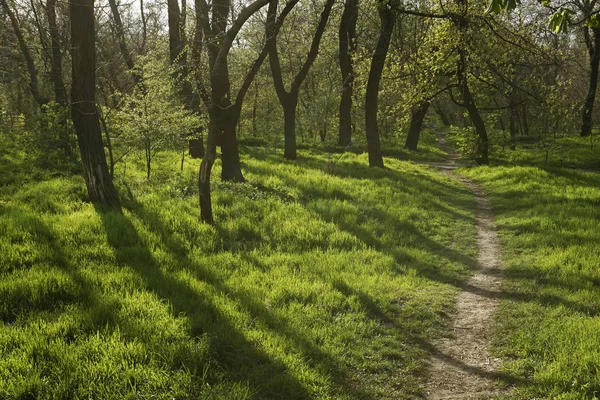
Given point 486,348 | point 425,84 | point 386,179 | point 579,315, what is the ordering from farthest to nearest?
point 425,84 → point 386,179 → point 579,315 → point 486,348

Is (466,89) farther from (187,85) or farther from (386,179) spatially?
(187,85)

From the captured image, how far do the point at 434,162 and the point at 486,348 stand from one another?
736 inches

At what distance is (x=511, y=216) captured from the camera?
10.6 metres

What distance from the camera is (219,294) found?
5562 millimetres

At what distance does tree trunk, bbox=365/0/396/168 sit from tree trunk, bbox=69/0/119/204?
814cm

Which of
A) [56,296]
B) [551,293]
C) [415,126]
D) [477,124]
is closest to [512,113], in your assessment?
[415,126]

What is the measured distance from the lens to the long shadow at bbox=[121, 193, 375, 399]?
13.5ft

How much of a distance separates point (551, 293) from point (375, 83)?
1031cm

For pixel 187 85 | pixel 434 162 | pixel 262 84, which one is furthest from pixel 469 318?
pixel 262 84

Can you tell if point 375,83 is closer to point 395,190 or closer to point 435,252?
point 395,190

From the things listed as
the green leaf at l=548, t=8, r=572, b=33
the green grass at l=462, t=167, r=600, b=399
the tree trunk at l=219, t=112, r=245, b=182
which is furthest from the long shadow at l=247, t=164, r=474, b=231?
the green leaf at l=548, t=8, r=572, b=33

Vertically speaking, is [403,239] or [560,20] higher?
[560,20]

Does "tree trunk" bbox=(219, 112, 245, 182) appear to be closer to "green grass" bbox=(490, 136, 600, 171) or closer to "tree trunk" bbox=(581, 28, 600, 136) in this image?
"green grass" bbox=(490, 136, 600, 171)

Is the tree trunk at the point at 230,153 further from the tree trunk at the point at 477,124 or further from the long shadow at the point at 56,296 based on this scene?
the tree trunk at the point at 477,124
